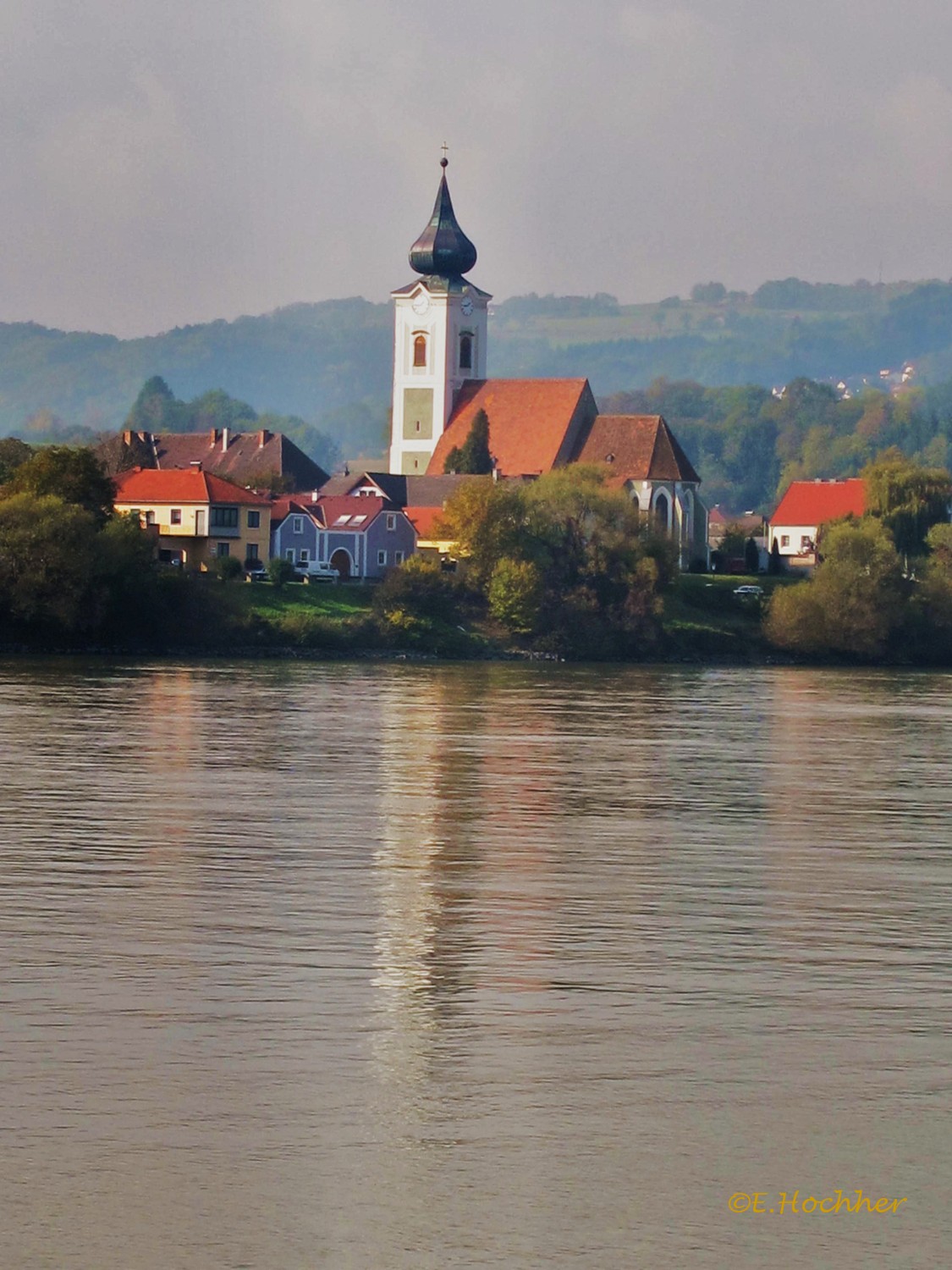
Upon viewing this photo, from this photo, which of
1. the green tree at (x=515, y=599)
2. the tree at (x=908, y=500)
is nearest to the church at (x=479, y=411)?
the tree at (x=908, y=500)

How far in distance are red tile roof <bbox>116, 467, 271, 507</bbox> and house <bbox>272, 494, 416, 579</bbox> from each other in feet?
8.93

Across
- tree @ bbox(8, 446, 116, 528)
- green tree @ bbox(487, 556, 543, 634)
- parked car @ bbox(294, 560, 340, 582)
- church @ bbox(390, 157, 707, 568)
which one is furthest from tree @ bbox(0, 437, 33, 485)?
church @ bbox(390, 157, 707, 568)

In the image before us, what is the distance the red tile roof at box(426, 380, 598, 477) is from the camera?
99.3 metres

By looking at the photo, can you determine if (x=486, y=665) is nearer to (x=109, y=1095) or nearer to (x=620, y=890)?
(x=620, y=890)

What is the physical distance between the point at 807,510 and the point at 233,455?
94.5ft

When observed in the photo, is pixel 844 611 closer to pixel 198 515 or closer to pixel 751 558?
pixel 751 558

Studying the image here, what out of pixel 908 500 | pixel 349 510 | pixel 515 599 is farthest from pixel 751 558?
pixel 515 599

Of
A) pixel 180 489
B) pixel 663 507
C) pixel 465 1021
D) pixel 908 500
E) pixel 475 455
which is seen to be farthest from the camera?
pixel 475 455

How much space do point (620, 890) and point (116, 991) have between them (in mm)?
6075

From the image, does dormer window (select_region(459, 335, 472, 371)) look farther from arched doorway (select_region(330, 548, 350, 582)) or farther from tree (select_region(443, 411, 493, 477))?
arched doorway (select_region(330, 548, 350, 582))

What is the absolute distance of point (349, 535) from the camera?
83.6 metres

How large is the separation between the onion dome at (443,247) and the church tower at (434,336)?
0.04 meters

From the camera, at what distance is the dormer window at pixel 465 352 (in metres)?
107

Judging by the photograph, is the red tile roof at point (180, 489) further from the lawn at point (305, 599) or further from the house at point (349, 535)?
the lawn at point (305, 599)
